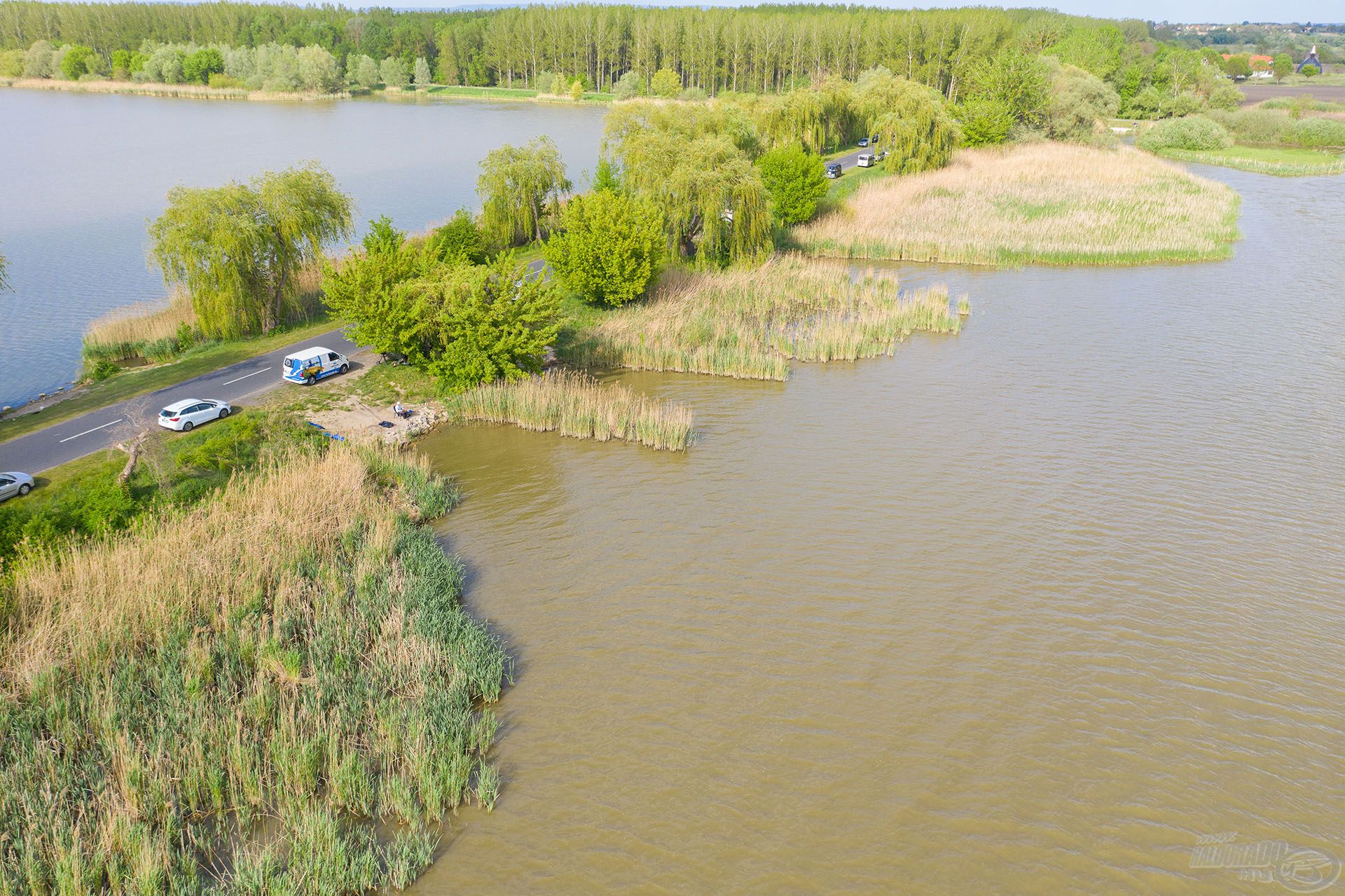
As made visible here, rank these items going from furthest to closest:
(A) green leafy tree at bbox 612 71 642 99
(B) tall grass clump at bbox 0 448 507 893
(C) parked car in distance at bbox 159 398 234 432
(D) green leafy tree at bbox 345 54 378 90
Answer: (D) green leafy tree at bbox 345 54 378 90 < (A) green leafy tree at bbox 612 71 642 99 < (C) parked car in distance at bbox 159 398 234 432 < (B) tall grass clump at bbox 0 448 507 893

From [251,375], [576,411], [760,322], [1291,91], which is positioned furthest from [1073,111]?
[1291,91]

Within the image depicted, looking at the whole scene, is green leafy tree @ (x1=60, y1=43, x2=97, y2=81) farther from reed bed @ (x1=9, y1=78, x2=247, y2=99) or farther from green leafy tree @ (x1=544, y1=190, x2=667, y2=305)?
green leafy tree @ (x1=544, y1=190, x2=667, y2=305)

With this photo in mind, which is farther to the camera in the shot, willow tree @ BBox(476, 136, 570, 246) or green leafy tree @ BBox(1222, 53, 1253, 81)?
green leafy tree @ BBox(1222, 53, 1253, 81)

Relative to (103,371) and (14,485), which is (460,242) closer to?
(103,371)

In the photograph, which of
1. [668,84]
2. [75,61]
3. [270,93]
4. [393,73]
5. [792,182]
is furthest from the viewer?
[393,73]

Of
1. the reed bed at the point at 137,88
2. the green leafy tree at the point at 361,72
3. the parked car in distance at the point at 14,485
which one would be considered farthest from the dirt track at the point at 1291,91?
the reed bed at the point at 137,88

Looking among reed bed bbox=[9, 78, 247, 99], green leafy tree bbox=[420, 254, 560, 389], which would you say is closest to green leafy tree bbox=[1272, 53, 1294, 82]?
reed bed bbox=[9, 78, 247, 99]
